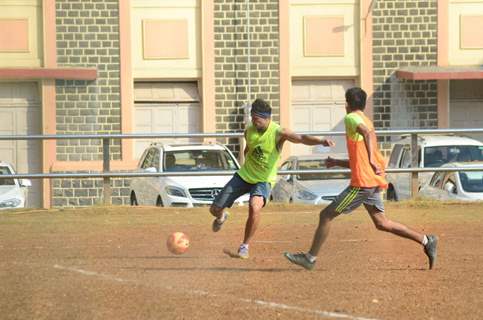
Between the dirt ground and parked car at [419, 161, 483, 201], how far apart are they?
360 centimetres

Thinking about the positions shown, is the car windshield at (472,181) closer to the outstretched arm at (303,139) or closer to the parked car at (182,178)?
the parked car at (182,178)

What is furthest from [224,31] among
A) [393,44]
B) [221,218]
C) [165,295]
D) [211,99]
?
[165,295]

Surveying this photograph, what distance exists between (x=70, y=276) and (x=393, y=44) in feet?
67.9

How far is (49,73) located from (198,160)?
27.6ft

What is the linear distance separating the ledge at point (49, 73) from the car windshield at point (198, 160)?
788 cm

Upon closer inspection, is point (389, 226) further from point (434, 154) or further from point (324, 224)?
point (434, 154)

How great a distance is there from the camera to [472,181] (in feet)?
66.9

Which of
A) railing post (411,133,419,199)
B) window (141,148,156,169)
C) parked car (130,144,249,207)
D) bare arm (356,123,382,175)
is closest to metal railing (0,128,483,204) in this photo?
railing post (411,133,419,199)

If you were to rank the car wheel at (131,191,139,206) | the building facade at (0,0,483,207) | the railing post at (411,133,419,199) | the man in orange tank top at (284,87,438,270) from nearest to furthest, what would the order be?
the man in orange tank top at (284,87,438,270) → the railing post at (411,133,419,199) → the car wheel at (131,191,139,206) → the building facade at (0,0,483,207)

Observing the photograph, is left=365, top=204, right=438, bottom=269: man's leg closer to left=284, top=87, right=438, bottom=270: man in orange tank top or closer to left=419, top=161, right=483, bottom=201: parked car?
left=284, top=87, right=438, bottom=270: man in orange tank top

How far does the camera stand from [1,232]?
1527cm

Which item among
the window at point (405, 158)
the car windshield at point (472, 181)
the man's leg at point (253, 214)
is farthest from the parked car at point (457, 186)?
the man's leg at point (253, 214)

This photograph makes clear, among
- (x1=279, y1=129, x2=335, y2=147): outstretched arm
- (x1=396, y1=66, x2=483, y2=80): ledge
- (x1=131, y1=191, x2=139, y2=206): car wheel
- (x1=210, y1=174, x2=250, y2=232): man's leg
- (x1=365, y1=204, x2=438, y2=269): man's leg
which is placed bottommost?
(x1=131, y1=191, x2=139, y2=206): car wheel

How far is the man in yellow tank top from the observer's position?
11594 mm
